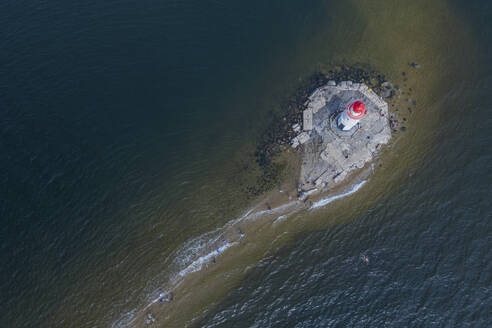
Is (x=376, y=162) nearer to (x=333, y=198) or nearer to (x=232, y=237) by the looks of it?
(x=333, y=198)

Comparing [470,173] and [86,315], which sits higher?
[86,315]

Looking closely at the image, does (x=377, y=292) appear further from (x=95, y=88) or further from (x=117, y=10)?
(x=117, y=10)

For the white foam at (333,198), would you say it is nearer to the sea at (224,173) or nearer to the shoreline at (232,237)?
the shoreline at (232,237)

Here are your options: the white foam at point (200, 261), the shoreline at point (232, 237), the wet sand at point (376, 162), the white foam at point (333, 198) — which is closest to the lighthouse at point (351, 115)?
the shoreline at point (232, 237)

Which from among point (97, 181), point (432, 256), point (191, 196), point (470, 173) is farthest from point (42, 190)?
point (470, 173)

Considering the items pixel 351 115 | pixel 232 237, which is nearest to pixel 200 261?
pixel 232 237

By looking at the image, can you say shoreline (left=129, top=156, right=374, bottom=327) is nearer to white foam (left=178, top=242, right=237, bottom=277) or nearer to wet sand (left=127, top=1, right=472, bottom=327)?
white foam (left=178, top=242, right=237, bottom=277)
